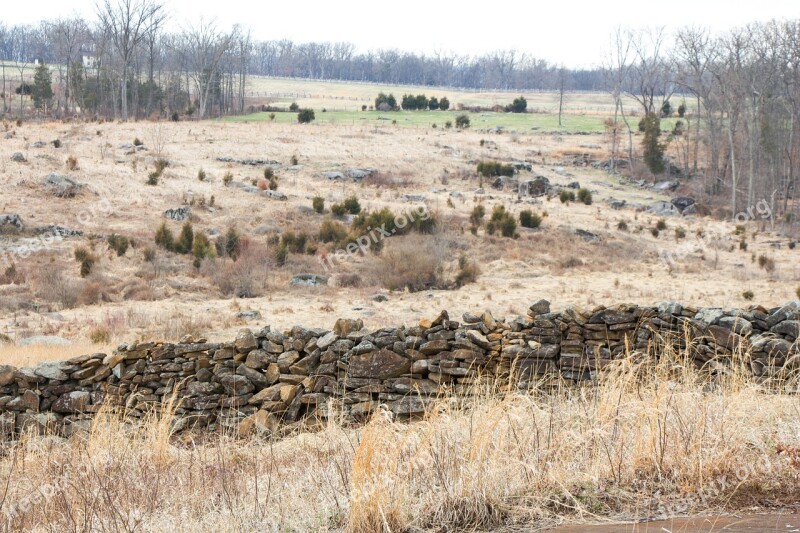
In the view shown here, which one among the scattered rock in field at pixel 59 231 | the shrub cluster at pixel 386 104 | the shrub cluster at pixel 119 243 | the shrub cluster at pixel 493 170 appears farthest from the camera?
the shrub cluster at pixel 386 104

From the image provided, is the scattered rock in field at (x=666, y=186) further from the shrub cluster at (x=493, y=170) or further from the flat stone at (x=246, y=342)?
the flat stone at (x=246, y=342)

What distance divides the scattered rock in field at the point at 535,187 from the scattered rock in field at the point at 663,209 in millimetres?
4794

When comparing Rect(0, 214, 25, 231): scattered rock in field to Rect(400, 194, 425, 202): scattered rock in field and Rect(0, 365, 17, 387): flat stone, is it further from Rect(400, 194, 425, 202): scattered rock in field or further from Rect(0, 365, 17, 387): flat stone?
Rect(0, 365, 17, 387): flat stone

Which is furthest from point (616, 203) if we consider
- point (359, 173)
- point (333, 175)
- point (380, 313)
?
point (380, 313)

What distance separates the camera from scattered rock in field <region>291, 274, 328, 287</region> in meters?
19.6

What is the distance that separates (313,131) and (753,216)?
24458 millimetres

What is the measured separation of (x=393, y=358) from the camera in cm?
788

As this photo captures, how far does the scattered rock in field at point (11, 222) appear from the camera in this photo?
23.1 metres

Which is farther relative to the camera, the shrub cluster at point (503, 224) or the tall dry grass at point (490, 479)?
the shrub cluster at point (503, 224)

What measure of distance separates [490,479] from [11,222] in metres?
23.2

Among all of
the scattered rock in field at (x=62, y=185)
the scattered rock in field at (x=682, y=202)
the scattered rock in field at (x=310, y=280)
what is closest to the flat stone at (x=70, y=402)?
the scattered rock in field at (x=310, y=280)

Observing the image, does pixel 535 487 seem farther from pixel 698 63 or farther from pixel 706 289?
pixel 698 63

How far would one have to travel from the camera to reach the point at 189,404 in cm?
839

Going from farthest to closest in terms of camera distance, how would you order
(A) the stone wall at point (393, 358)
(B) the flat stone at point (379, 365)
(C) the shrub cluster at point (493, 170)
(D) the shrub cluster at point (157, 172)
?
(C) the shrub cluster at point (493, 170) → (D) the shrub cluster at point (157, 172) → (B) the flat stone at point (379, 365) → (A) the stone wall at point (393, 358)
